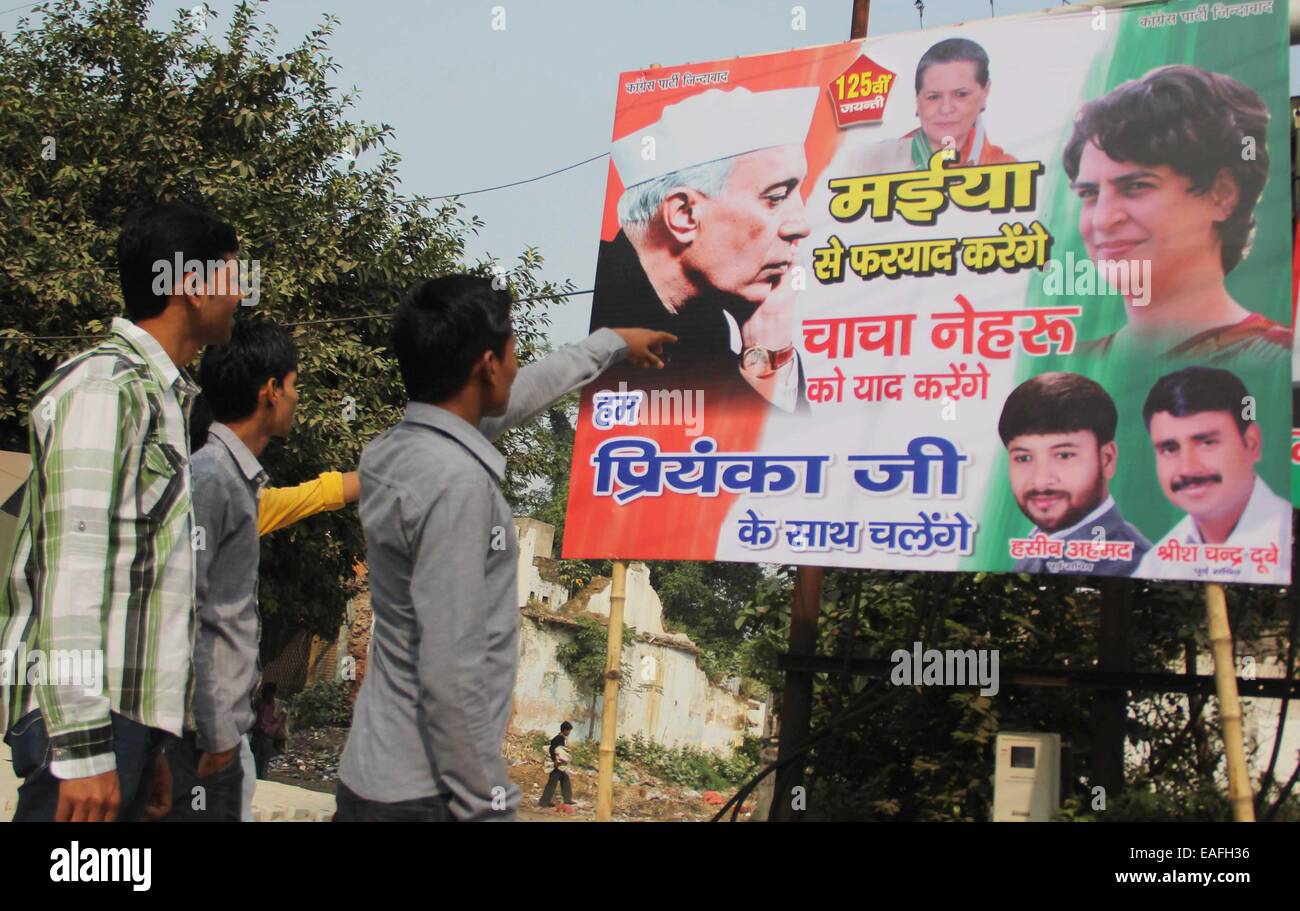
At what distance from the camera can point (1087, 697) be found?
6.36 metres

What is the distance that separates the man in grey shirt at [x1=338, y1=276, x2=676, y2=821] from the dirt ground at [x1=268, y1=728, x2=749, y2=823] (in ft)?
38.1

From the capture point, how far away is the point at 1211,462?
15.4 ft

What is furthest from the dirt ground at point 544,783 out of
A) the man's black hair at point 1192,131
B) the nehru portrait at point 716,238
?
the man's black hair at point 1192,131

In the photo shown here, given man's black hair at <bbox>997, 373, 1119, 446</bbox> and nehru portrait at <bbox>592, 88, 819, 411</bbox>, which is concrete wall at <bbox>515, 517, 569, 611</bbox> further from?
man's black hair at <bbox>997, 373, 1119, 446</bbox>

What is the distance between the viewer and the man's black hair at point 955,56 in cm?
548

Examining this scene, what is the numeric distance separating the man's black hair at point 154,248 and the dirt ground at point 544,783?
37.7 feet

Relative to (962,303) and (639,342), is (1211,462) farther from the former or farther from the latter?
→ (639,342)

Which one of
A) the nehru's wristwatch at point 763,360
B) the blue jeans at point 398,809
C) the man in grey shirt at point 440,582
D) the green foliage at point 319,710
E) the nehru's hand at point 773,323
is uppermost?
the nehru's hand at point 773,323

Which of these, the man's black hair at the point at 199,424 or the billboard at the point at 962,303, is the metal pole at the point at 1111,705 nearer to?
the billboard at the point at 962,303

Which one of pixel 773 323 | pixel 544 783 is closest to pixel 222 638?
pixel 773 323

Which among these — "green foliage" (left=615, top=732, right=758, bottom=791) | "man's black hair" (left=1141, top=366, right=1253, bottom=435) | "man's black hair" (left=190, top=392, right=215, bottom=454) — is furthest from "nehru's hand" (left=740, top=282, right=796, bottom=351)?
"green foliage" (left=615, top=732, right=758, bottom=791)

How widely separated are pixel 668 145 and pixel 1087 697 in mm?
3517
